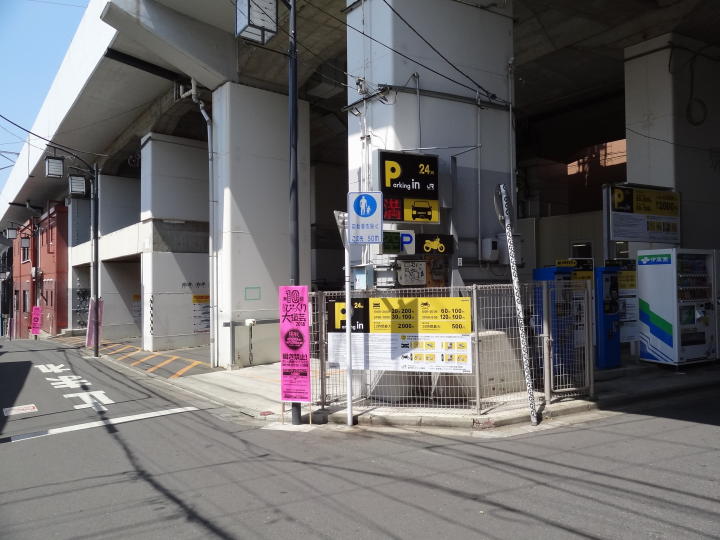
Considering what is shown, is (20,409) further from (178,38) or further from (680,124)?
(680,124)

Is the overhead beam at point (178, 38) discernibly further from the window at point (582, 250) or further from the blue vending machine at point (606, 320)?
the window at point (582, 250)

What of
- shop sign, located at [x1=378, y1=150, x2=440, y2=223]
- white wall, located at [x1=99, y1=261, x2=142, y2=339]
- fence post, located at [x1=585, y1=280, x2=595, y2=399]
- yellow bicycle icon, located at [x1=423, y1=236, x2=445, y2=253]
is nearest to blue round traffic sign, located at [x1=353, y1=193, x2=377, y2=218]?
shop sign, located at [x1=378, y1=150, x2=440, y2=223]

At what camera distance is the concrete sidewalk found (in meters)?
7.43

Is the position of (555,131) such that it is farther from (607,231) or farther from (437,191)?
(437,191)

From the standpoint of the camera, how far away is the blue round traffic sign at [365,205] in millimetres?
7734

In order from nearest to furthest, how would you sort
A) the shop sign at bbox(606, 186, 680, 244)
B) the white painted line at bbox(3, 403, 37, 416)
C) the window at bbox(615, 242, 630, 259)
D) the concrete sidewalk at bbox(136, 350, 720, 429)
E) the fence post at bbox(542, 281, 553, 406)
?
the concrete sidewalk at bbox(136, 350, 720, 429)
the fence post at bbox(542, 281, 553, 406)
the white painted line at bbox(3, 403, 37, 416)
the shop sign at bbox(606, 186, 680, 244)
the window at bbox(615, 242, 630, 259)

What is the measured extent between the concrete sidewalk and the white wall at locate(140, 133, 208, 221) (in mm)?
7831


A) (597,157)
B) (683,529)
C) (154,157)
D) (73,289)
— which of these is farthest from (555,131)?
(73,289)

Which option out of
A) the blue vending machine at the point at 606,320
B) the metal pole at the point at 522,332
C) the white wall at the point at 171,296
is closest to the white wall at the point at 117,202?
the white wall at the point at 171,296

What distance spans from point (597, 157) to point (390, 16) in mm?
17876

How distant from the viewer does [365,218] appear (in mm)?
7754

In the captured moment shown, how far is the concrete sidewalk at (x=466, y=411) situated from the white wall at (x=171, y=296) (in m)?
5.81

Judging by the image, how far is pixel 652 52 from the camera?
1335 centimetres

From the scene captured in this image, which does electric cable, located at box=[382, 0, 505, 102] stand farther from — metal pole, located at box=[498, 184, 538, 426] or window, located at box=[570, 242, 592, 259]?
window, located at box=[570, 242, 592, 259]
